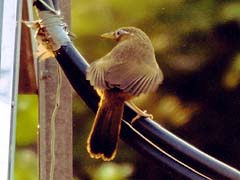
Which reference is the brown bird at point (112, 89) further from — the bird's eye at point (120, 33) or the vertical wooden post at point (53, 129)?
the bird's eye at point (120, 33)

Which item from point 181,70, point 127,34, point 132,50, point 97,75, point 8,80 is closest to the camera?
point 8,80

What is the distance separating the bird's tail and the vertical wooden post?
11 centimetres

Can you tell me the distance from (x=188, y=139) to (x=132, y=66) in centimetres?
85

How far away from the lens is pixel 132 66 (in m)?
2.61

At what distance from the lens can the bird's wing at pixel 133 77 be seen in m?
2.52

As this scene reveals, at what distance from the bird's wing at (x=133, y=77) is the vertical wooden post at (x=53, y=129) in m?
0.17

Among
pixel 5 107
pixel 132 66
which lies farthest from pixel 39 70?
pixel 5 107

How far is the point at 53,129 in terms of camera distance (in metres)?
2.54

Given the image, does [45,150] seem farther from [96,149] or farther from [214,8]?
[214,8]

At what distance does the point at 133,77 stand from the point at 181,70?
36.7 inches

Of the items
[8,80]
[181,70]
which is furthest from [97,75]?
[181,70]

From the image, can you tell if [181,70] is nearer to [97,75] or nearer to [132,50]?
[132,50]

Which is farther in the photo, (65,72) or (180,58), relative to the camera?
(180,58)

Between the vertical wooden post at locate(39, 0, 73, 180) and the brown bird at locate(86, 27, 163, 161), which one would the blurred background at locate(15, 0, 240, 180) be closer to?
the vertical wooden post at locate(39, 0, 73, 180)
